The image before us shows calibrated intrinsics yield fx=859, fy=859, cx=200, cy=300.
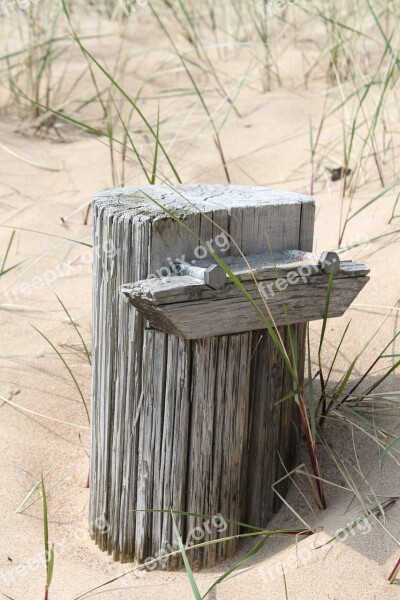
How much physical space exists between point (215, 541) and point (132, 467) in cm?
31

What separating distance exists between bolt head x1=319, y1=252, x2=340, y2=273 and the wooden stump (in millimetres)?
145

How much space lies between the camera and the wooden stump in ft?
7.02

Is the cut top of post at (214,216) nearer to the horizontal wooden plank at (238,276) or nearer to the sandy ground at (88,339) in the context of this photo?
the horizontal wooden plank at (238,276)

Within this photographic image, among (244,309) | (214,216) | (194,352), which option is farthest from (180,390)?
(214,216)

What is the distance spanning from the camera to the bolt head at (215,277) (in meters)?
2.00

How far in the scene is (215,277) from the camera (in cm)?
201

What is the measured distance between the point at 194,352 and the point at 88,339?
1.19m

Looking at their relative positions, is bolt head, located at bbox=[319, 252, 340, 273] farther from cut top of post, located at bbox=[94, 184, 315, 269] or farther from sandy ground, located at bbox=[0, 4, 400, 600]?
sandy ground, located at bbox=[0, 4, 400, 600]

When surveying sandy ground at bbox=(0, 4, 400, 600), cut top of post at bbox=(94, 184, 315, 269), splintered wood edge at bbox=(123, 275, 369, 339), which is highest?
cut top of post at bbox=(94, 184, 315, 269)

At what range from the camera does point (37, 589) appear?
7.28 feet

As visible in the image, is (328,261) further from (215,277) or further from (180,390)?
(180,390)

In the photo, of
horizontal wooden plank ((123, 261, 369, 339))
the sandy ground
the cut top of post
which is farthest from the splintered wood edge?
the sandy ground

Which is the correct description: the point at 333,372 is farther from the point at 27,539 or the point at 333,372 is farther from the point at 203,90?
the point at 203,90

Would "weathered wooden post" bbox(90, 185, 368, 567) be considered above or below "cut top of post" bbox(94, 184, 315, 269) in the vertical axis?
below
